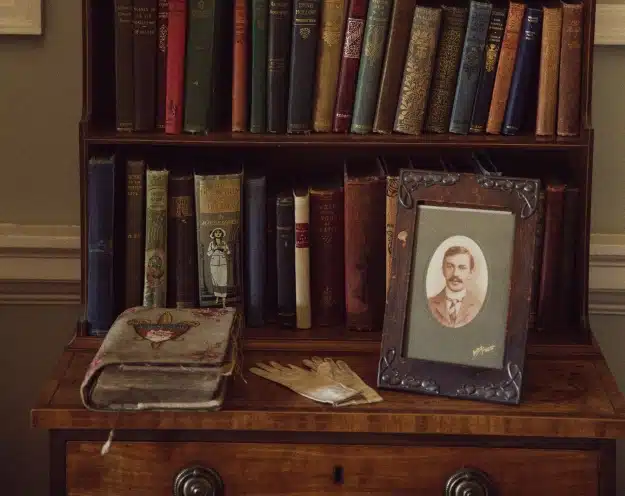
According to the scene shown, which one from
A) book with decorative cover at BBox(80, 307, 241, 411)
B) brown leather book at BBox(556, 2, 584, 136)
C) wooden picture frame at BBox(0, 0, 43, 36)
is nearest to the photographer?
book with decorative cover at BBox(80, 307, 241, 411)

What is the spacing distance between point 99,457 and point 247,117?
0.58 meters

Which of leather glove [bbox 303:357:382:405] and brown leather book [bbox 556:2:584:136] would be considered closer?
leather glove [bbox 303:357:382:405]

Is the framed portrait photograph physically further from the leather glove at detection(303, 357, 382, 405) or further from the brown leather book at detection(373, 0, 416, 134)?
the brown leather book at detection(373, 0, 416, 134)

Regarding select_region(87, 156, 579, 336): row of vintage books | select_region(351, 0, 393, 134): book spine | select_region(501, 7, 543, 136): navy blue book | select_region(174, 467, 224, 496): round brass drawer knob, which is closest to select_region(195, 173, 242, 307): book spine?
select_region(87, 156, 579, 336): row of vintage books

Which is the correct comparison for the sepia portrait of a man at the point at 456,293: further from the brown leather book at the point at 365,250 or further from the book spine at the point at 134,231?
the book spine at the point at 134,231

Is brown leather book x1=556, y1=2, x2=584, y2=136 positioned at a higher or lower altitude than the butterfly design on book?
higher

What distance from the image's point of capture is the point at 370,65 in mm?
1604

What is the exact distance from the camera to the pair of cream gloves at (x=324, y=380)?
4.76ft

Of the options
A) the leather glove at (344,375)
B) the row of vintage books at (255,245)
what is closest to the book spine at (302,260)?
the row of vintage books at (255,245)

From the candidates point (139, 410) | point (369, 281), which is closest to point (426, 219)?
point (369, 281)

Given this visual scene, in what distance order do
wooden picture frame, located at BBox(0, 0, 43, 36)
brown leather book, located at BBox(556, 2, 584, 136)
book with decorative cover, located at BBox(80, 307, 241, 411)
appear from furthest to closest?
wooden picture frame, located at BBox(0, 0, 43, 36), brown leather book, located at BBox(556, 2, 584, 136), book with decorative cover, located at BBox(80, 307, 241, 411)

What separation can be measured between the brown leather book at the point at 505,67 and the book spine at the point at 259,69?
14.2 inches

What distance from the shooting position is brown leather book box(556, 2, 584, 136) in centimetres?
157

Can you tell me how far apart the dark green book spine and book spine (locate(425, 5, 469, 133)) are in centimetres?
35
